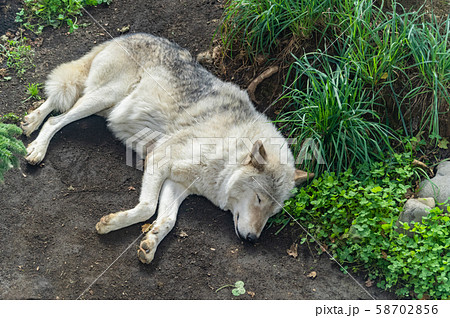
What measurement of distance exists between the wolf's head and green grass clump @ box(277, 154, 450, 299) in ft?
0.63

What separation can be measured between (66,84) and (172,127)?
150 cm

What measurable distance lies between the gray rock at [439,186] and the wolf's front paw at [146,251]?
9.06 ft

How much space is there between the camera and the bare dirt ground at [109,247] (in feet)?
13.1

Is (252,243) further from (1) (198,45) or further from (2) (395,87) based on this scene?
(1) (198,45)

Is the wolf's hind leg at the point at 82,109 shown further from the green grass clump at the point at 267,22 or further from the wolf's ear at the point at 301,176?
the wolf's ear at the point at 301,176

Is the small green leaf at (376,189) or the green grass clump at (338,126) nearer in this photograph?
the small green leaf at (376,189)

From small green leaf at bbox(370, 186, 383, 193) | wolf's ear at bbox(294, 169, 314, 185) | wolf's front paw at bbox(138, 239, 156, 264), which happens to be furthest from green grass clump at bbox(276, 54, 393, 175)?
wolf's front paw at bbox(138, 239, 156, 264)

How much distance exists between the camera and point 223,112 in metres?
5.10

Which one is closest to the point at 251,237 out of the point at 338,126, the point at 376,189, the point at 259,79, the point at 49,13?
the point at 376,189

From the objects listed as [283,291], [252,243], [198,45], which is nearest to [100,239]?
[252,243]

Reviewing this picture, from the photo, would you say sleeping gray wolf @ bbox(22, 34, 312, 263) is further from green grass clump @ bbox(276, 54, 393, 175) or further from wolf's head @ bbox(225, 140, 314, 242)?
green grass clump @ bbox(276, 54, 393, 175)

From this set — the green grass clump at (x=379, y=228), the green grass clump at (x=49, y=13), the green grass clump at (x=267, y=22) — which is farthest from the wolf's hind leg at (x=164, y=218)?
the green grass clump at (x=49, y=13)

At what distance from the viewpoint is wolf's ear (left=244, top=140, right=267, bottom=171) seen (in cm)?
444

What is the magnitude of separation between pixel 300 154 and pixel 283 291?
153cm
